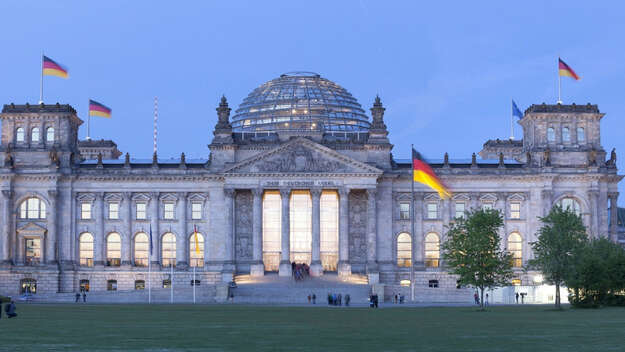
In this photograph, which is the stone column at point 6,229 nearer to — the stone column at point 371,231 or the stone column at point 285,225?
the stone column at point 285,225

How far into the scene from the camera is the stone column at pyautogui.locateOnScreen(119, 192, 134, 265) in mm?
118500

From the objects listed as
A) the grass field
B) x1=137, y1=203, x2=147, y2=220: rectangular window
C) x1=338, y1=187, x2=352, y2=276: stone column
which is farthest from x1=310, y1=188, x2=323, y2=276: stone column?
the grass field

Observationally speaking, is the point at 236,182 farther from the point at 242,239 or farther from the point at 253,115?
the point at 253,115

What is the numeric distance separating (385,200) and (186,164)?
2401 cm

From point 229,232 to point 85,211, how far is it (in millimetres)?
17990

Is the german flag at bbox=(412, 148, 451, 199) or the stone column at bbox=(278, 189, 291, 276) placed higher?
the german flag at bbox=(412, 148, 451, 199)

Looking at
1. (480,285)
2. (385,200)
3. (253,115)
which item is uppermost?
(253,115)

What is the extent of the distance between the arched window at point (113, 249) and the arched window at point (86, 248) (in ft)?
6.60

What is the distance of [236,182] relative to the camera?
114625mm

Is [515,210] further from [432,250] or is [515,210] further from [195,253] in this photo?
[195,253]

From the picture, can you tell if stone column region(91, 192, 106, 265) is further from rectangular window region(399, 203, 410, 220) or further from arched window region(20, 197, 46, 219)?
rectangular window region(399, 203, 410, 220)

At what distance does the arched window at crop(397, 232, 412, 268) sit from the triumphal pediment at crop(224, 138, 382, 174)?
10793mm

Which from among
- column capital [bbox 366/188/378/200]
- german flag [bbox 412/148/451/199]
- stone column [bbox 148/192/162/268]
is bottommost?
stone column [bbox 148/192/162/268]

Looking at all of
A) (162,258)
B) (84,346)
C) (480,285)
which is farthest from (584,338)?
(162,258)
